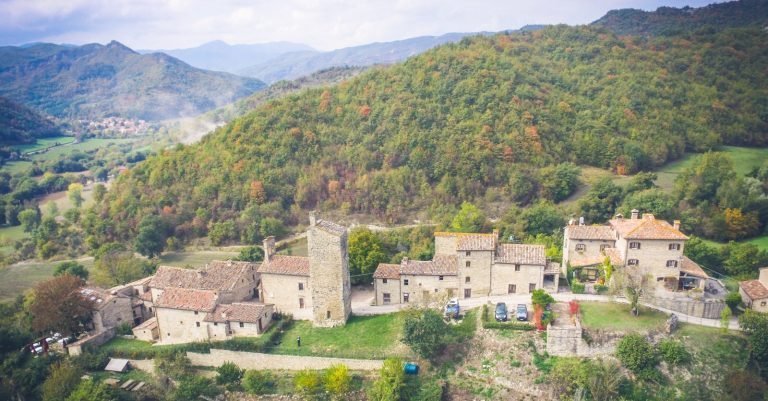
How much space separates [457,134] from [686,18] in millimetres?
72261

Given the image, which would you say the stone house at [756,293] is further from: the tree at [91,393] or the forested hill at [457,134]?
the tree at [91,393]

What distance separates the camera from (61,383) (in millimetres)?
33250

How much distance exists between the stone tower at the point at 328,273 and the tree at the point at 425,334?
265 inches

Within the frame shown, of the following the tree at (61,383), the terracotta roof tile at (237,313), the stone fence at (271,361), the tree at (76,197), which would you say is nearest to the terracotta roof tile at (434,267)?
the stone fence at (271,361)

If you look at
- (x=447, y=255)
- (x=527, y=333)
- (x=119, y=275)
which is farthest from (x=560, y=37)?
(x=119, y=275)

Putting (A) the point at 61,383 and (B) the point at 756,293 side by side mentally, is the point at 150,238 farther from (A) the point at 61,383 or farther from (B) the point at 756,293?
(B) the point at 756,293

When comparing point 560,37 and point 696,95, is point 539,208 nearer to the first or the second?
point 696,95

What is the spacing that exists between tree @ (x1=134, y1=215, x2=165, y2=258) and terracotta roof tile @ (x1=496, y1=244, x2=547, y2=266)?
4831 centimetres

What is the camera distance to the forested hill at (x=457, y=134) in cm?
7212

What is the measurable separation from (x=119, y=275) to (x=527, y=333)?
136ft

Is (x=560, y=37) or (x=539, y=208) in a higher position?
(x=560, y=37)

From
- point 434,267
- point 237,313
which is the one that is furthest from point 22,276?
point 434,267

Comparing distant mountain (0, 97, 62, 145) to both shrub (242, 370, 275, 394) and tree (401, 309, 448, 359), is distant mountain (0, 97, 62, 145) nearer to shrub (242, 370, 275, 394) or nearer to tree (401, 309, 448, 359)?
shrub (242, 370, 275, 394)

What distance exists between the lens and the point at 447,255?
4244cm
